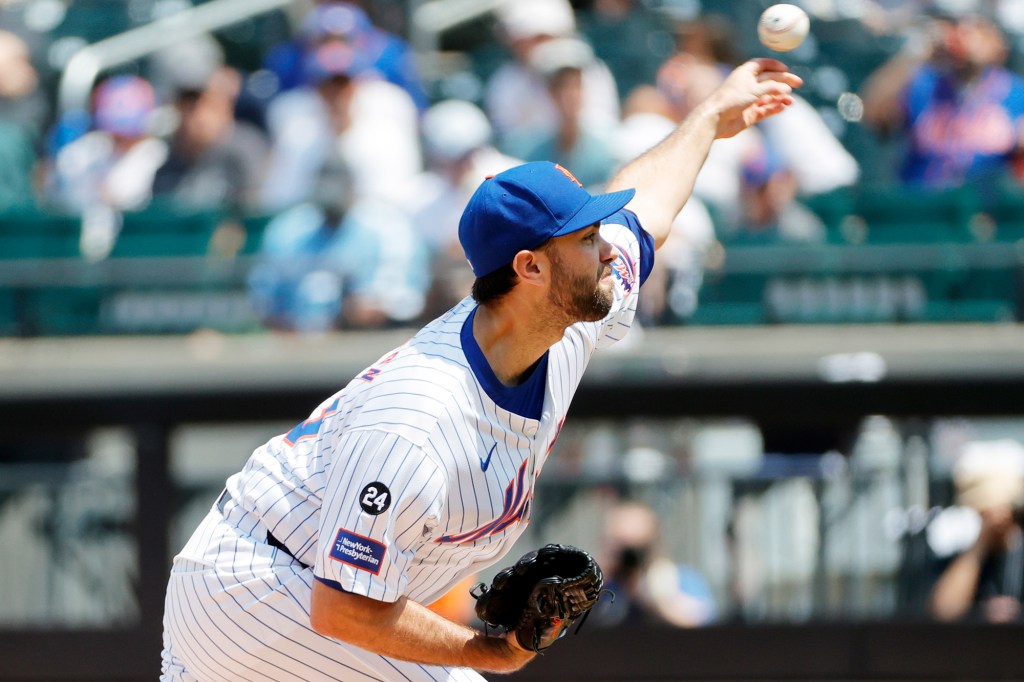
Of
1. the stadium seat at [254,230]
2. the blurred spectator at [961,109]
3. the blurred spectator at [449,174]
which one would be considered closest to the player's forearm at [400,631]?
the blurred spectator at [449,174]

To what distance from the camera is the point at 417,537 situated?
276 centimetres

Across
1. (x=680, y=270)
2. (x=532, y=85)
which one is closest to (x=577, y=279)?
(x=680, y=270)

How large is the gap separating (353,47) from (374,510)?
6.12 meters

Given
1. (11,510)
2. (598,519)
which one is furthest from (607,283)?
(11,510)

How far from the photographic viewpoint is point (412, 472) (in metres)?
2.67

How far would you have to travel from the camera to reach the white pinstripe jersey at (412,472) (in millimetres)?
2664

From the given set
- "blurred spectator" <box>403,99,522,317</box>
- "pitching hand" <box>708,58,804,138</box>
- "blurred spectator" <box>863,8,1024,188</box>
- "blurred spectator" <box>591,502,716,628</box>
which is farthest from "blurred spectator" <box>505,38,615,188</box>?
"pitching hand" <box>708,58,804,138</box>

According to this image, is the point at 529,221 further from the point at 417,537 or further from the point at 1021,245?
the point at 1021,245

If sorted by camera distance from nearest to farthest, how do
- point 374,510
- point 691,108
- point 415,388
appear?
point 374,510 < point 415,388 < point 691,108

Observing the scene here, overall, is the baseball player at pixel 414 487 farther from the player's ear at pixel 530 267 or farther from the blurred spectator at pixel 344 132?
the blurred spectator at pixel 344 132

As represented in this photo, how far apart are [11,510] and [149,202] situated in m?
3.19

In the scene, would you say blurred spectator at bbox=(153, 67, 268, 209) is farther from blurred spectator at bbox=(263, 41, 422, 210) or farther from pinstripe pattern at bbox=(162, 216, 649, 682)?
pinstripe pattern at bbox=(162, 216, 649, 682)

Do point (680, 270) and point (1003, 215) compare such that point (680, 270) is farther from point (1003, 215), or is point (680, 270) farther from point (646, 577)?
point (646, 577)

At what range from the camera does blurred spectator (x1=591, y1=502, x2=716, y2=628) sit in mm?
5145
